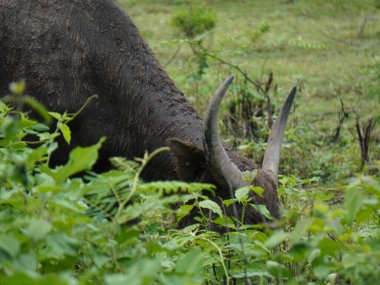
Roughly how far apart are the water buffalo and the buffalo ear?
12.3 inches

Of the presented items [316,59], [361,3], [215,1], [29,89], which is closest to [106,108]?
[29,89]

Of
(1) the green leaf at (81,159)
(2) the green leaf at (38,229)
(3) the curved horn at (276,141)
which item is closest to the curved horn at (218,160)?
(3) the curved horn at (276,141)

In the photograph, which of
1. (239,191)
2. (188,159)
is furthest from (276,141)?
(239,191)

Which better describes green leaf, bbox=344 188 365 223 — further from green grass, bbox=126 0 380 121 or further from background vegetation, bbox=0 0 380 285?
green grass, bbox=126 0 380 121

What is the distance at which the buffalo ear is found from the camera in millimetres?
4305

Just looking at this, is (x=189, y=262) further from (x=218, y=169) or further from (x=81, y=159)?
(x=218, y=169)

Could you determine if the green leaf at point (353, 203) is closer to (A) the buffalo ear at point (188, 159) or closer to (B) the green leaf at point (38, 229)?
(B) the green leaf at point (38, 229)

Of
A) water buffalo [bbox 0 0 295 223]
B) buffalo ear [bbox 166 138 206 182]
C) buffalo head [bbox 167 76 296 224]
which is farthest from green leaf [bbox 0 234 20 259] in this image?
water buffalo [bbox 0 0 295 223]

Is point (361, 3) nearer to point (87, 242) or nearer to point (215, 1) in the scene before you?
point (215, 1)

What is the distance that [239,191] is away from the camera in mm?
3043

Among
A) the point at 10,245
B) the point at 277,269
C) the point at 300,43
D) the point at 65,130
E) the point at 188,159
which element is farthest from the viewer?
the point at 300,43

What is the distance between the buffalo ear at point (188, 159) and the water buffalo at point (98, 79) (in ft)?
1.03

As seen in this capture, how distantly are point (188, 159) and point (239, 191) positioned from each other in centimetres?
135

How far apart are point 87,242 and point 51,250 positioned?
0.10 metres
